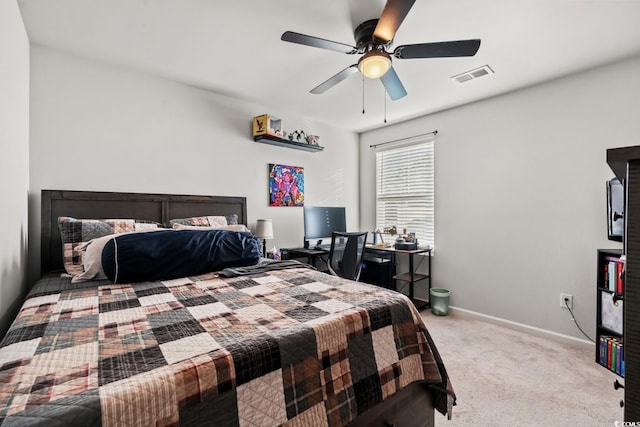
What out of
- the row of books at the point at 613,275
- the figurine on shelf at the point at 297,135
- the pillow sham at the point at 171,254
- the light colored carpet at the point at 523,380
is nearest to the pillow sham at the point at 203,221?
the pillow sham at the point at 171,254

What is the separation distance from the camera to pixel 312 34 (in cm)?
212

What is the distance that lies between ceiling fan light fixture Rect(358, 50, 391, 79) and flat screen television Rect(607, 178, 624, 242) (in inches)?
77.3

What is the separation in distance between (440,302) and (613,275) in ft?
5.19

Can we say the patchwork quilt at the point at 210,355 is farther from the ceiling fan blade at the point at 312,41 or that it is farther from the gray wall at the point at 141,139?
the ceiling fan blade at the point at 312,41

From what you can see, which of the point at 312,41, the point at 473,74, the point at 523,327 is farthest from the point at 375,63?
the point at 523,327

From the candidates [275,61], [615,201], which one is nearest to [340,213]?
[275,61]

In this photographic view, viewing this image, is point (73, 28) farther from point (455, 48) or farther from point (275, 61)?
point (455, 48)

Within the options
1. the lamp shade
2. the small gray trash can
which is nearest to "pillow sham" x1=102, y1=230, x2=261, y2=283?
the lamp shade

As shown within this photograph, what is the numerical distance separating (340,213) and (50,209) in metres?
3.04

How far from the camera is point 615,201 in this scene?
7.40 feet

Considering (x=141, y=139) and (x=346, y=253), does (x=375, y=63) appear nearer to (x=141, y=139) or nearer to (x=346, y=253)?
(x=346, y=253)

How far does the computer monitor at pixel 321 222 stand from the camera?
3.71 m

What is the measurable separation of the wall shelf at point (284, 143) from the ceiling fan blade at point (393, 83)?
1.41 meters

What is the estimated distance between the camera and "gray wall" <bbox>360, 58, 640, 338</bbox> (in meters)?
2.55
